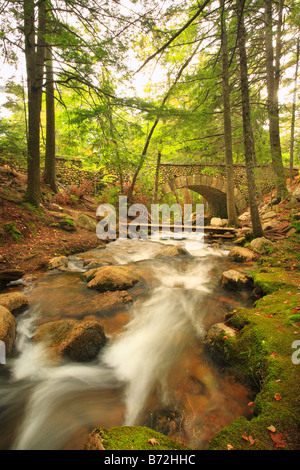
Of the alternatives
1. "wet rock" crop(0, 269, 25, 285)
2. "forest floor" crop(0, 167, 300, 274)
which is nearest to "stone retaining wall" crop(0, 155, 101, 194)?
"forest floor" crop(0, 167, 300, 274)

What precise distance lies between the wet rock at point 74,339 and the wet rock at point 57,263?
2094mm

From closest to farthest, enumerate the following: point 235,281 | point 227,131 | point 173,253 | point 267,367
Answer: point 267,367 < point 235,281 < point 173,253 < point 227,131

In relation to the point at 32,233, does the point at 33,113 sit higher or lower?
higher

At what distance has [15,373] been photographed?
2.03 meters

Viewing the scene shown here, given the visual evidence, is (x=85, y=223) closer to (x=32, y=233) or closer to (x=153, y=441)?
(x=32, y=233)

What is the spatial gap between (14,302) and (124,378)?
1.97 m

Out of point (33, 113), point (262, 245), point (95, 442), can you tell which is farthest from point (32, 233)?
point (262, 245)

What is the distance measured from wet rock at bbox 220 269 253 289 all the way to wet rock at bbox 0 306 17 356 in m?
3.46

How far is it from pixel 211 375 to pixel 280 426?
0.80 meters

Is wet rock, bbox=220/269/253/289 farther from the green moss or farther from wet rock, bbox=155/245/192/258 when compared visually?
wet rock, bbox=155/245/192/258

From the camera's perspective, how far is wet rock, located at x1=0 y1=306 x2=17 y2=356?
2121 millimetres

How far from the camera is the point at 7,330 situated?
2.18m
